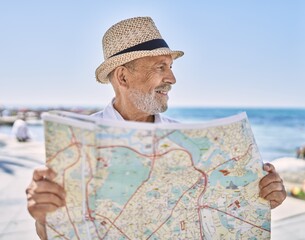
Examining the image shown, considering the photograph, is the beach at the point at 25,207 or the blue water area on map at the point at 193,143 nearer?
the blue water area on map at the point at 193,143

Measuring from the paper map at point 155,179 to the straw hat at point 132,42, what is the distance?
2.04 ft

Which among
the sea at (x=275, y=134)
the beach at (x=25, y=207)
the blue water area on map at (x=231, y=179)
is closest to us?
the blue water area on map at (x=231, y=179)

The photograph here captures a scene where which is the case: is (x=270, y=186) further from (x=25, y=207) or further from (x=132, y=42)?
(x=25, y=207)

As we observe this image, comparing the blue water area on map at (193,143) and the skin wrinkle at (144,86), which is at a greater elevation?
the skin wrinkle at (144,86)

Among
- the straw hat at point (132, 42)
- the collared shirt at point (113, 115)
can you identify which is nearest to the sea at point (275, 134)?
the collared shirt at point (113, 115)

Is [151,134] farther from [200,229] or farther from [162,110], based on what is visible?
[162,110]

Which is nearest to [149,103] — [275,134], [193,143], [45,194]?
[193,143]

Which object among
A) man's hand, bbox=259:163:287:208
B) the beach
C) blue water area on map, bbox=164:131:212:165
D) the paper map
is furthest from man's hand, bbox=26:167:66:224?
the beach

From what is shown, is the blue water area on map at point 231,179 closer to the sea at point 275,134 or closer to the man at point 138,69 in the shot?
the man at point 138,69

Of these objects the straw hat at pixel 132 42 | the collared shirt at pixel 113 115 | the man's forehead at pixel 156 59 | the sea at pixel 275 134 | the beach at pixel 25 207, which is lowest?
the beach at pixel 25 207

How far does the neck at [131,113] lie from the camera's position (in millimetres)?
1920

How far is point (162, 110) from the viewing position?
6.03ft

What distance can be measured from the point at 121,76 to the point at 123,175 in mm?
777

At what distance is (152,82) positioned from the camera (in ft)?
6.07
